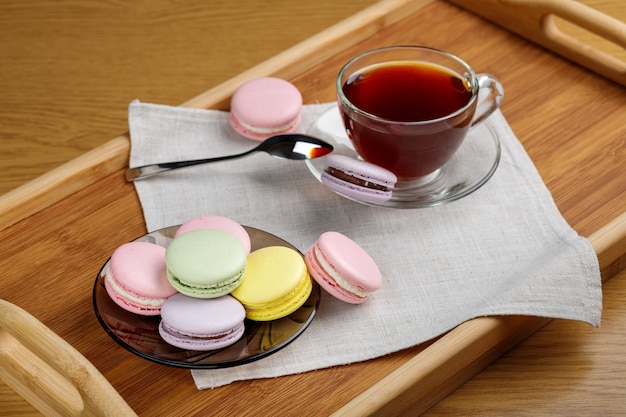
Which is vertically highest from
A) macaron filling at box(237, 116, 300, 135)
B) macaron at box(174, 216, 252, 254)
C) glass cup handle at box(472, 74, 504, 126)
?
glass cup handle at box(472, 74, 504, 126)

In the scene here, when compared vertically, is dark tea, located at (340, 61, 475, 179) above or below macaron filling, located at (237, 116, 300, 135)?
above

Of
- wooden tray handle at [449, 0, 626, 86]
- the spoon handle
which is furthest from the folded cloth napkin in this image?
wooden tray handle at [449, 0, 626, 86]

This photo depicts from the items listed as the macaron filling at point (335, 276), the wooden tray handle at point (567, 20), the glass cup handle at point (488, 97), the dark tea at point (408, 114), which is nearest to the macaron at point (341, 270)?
the macaron filling at point (335, 276)

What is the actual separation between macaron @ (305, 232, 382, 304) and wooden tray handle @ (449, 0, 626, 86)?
0.44 metres

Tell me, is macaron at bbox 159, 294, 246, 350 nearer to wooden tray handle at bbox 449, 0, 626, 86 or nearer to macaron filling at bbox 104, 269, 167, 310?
macaron filling at bbox 104, 269, 167, 310

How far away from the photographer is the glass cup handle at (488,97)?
3.15ft

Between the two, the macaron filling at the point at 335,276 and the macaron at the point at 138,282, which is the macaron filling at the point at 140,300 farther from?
the macaron filling at the point at 335,276

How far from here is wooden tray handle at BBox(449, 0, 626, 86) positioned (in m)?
1.07

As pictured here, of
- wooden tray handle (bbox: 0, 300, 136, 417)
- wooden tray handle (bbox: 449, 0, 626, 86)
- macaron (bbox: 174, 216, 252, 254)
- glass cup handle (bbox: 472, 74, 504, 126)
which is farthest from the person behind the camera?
wooden tray handle (bbox: 449, 0, 626, 86)

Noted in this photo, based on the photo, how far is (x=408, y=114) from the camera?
3.01 feet

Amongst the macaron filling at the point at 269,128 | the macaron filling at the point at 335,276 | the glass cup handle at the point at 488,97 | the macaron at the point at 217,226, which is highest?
the glass cup handle at the point at 488,97

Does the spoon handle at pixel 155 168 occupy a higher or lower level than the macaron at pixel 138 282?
lower

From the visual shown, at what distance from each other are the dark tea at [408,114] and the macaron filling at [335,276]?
0.47 feet

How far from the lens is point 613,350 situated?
2.86 feet
